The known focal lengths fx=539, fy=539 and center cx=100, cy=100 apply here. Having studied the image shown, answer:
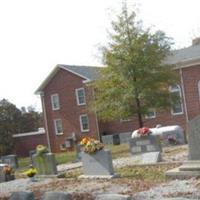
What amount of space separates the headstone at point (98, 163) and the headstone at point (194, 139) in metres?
2.66

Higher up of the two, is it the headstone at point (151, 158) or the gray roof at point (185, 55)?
the gray roof at point (185, 55)

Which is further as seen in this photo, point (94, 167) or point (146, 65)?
point (146, 65)

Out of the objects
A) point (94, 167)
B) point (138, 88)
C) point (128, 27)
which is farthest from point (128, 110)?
point (94, 167)

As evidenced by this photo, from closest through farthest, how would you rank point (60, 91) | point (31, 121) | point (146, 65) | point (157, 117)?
point (146, 65), point (157, 117), point (60, 91), point (31, 121)

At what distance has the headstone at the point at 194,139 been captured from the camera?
1436 cm

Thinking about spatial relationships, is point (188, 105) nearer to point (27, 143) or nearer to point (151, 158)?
point (27, 143)

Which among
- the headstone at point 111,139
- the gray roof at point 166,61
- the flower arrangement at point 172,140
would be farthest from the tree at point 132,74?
the headstone at point 111,139

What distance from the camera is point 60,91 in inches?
1875

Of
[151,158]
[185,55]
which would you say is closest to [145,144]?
[151,158]

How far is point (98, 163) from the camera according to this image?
16.2m

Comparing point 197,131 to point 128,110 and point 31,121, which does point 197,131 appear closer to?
point 128,110

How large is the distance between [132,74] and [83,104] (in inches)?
683

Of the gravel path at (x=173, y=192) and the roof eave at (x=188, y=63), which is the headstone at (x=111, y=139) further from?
the gravel path at (x=173, y=192)

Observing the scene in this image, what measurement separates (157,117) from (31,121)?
2441cm
